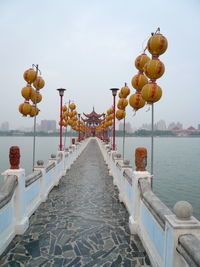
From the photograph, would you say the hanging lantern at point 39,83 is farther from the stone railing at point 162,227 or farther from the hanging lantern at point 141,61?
the stone railing at point 162,227

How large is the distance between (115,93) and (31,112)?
270 inches

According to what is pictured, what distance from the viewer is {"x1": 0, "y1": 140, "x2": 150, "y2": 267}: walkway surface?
425cm

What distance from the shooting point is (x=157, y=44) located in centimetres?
560

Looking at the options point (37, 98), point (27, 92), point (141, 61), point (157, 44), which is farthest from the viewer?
point (37, 98)

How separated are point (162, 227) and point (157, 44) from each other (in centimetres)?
441

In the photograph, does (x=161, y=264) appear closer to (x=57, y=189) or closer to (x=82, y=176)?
(x=57, y=189)

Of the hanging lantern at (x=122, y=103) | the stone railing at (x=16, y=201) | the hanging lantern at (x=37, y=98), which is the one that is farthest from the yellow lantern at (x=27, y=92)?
the hanging lantern at (x=122, y=103)

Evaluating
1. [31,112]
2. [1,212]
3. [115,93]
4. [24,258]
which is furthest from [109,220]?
[115,93]

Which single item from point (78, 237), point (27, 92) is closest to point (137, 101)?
point (27, 92)

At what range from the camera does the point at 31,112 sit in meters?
8.46

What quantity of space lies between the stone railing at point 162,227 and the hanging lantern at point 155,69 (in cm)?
201

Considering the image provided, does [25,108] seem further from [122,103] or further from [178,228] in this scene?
[178,228]

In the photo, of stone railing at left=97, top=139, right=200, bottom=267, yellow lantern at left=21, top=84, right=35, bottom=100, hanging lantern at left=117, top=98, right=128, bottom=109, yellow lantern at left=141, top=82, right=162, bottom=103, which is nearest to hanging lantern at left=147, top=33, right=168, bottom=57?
yellow lantern at left=141, top=82, right=162, bottom=103

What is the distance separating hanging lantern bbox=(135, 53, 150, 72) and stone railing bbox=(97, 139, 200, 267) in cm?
301
